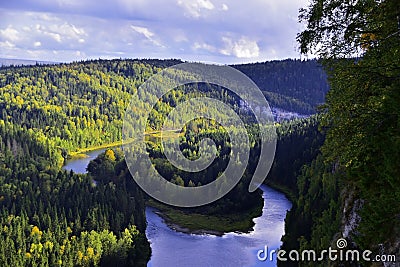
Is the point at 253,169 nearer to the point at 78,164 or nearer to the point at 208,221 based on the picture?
the point at 208,221

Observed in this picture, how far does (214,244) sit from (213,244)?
12 cm

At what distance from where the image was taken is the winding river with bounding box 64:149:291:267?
1775 inches

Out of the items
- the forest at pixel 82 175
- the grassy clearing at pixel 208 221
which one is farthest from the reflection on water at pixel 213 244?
the forest at pixel 82 175

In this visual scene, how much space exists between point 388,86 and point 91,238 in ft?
127

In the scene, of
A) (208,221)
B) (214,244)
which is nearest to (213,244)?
(214,244)

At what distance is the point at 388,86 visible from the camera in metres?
11.2

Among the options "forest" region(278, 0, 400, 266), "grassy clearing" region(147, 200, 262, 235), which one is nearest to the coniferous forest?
"forest" region(278, 0, 400, 266)

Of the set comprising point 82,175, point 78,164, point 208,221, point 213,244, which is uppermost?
point 82,175

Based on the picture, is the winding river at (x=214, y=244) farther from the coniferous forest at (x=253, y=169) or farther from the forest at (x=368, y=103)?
the forest at (x=368, y=103)

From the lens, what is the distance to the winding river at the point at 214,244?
45094 mm

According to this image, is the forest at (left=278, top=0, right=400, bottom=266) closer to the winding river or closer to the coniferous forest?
the coniferous forest

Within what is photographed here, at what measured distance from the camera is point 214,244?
52.1 m

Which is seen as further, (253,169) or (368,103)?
(253,169)

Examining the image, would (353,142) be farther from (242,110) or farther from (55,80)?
(55,80)
